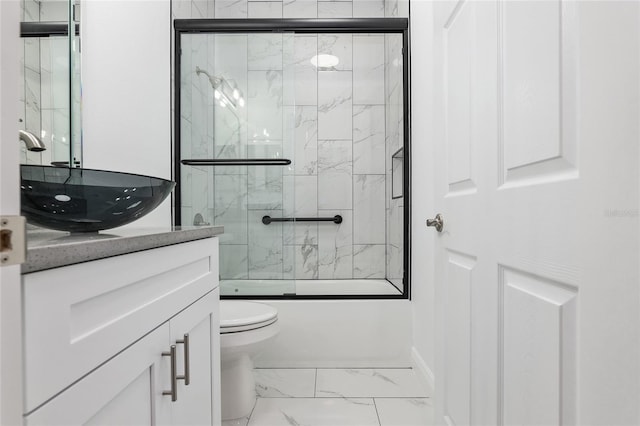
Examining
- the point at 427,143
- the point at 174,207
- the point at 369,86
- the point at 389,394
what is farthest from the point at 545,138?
the point at 369,86

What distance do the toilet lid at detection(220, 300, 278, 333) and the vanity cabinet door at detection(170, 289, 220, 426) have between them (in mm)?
416

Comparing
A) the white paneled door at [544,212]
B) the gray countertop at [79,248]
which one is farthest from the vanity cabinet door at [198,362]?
the white paneled door at [544,212]

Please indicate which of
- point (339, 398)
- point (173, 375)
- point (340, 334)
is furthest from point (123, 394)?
point (340, 334)

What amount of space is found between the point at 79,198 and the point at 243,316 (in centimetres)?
109

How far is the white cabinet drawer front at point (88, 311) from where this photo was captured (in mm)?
432

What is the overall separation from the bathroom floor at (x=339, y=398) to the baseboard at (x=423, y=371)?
32mm

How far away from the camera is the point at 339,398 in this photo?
1853 millimetres

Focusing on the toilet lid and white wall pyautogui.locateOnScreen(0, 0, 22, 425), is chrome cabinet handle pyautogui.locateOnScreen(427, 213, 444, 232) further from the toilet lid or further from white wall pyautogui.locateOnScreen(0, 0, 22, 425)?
white wall pyautogui.locateOnScreen(0, 0, 22, 425)

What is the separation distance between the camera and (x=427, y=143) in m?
1.96

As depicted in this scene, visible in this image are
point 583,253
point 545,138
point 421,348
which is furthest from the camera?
point 421,348

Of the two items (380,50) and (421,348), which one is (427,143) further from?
(380,50)

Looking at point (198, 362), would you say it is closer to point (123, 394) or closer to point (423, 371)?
point (123, 394)

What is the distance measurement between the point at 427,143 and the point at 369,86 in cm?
143

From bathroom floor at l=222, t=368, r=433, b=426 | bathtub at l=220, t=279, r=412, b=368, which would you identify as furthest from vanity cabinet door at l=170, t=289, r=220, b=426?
bathtub at l=220, t=279, r=412, b=368
